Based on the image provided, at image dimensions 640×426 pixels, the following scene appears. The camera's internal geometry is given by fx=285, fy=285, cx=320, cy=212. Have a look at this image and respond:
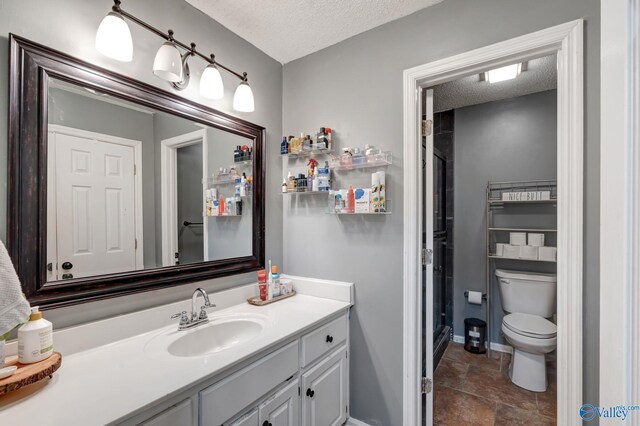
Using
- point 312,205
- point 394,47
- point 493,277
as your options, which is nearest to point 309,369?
point 312,205

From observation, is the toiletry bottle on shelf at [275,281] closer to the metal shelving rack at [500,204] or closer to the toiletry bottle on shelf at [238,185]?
the toiletry bottle on shelf at [238,185]

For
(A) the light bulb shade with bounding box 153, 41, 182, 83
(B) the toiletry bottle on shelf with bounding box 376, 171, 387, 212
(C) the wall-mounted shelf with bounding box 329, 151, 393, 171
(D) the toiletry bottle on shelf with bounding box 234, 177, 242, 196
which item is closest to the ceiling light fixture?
(C) the wall-mounted shelf with bounding box 329, 151, 393, 171

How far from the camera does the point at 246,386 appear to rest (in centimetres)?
110

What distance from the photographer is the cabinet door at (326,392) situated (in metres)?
1.40

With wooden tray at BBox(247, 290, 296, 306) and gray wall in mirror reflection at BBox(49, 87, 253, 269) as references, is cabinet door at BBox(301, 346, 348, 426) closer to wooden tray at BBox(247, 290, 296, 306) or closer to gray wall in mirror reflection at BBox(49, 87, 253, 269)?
wooden tray at BBox(247, 290, 296, 306)

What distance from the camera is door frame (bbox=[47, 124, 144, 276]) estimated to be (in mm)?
1063

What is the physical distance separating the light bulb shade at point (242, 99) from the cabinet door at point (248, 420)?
1.50 metres

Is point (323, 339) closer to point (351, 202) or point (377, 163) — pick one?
point (351, 202)

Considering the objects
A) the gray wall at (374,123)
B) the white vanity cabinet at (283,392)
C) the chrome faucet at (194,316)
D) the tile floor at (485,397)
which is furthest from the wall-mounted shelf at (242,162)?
the tile floor at (485,397)

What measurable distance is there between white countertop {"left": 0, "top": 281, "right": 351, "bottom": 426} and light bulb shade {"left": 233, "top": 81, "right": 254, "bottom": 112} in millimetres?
1214

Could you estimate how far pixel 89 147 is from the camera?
46.4 inches

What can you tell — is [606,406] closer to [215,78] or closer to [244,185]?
[244,185]

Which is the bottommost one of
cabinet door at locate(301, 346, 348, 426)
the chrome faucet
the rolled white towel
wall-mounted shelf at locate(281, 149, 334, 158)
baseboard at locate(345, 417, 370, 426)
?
baseboard at locate(345, 417, 370, 426)

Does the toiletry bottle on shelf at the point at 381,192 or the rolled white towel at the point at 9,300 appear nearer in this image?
the rolled white towel at the point at 9,300
